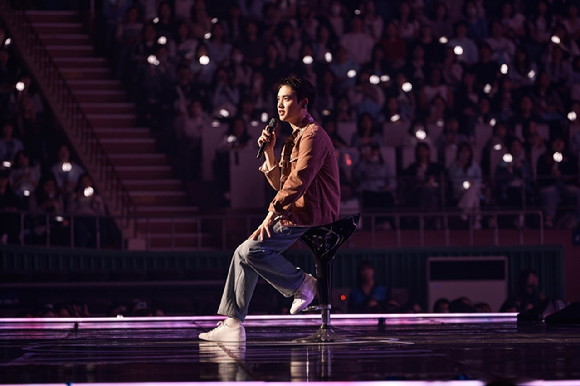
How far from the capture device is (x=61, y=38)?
1471 centimetres

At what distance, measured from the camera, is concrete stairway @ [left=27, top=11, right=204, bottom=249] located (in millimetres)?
11852

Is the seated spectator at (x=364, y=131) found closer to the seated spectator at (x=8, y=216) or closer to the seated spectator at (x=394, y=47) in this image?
the seated spectator at (x=394, y=47)

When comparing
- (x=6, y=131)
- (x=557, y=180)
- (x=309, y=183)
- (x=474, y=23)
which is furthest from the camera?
(x=474, y=23)

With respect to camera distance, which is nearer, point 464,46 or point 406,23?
point 464,46

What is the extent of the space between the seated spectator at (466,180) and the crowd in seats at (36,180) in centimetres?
445

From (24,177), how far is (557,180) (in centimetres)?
679

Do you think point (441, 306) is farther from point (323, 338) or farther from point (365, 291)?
point (323, 338)

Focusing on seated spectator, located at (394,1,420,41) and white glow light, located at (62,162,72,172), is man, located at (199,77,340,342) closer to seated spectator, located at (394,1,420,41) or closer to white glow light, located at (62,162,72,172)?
white glow light, located at (62,162,72,172)

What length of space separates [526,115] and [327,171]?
9.10 metres

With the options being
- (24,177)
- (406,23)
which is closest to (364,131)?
(406,23)

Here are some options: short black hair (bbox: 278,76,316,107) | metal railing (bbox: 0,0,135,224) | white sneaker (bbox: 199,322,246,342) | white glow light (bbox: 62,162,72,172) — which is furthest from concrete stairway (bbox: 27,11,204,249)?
short black hair (bbox: 278,76,316,107)

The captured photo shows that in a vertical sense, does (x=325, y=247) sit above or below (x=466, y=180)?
below

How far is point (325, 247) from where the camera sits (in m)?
4.67

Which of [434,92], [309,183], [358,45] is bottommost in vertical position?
[309,183]
